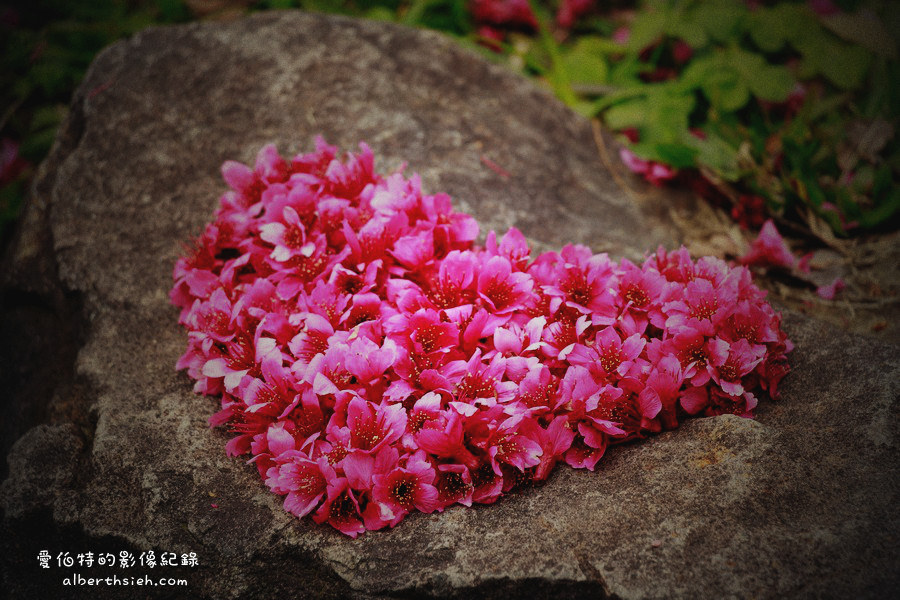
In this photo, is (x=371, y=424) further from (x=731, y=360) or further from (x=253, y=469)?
(x=731, y=360)

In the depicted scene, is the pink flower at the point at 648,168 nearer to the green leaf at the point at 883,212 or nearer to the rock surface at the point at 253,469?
the rock surface at the point at 253,469

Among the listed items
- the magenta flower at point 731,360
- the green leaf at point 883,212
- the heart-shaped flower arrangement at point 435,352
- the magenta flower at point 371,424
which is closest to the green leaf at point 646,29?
the green leaf at point 883,212

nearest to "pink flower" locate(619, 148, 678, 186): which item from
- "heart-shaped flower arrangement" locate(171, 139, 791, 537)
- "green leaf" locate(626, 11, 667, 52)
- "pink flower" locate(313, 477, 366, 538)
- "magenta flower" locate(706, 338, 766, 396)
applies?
"green leaf" locate(626, 11, 667, 52)

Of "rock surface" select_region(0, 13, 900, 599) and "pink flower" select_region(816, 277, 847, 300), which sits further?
"pink flower" select_region(816, 277, 847, 300)

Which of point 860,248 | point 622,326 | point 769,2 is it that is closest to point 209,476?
point 622,326

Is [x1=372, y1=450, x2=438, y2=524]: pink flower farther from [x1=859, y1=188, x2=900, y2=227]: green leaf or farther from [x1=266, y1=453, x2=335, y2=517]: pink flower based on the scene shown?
[x1=859, y1=188, x2=900, y2=227]: green leaf

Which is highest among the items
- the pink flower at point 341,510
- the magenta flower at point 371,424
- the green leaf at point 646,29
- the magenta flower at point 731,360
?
the green leaf at point 646,29
